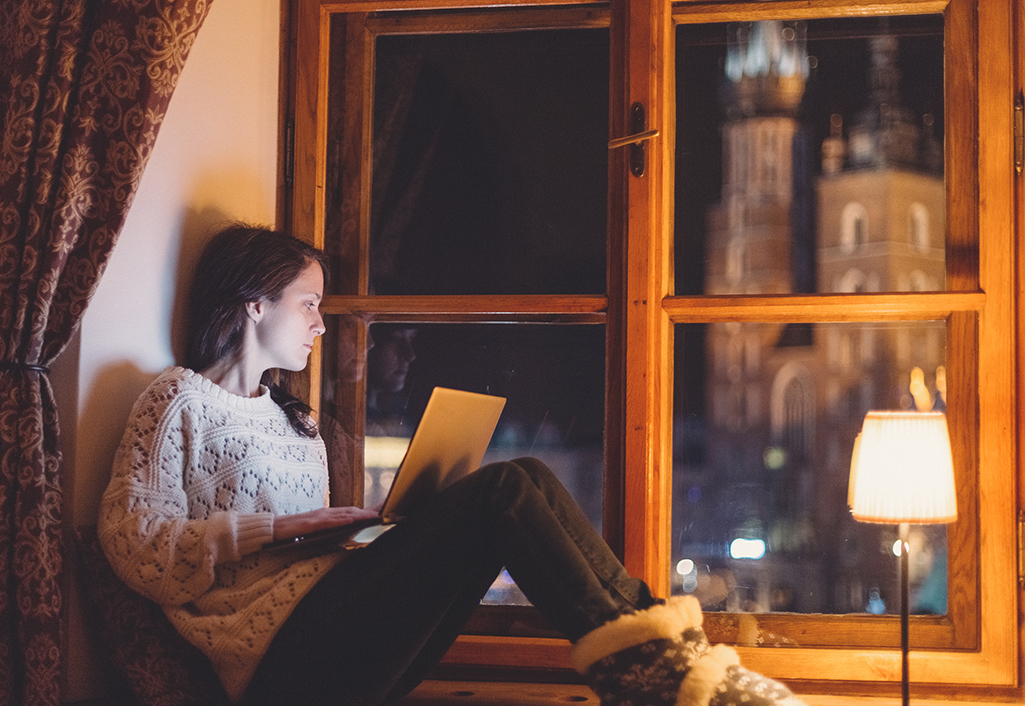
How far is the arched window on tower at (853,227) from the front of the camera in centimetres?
182

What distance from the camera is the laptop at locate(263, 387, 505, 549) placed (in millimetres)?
1407

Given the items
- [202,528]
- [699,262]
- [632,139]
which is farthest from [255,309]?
[699,262]

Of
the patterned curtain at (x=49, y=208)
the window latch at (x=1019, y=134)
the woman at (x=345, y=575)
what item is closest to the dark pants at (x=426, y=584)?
the woman at (x=345, y=575)

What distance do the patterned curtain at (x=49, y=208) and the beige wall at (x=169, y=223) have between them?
0.24 ft

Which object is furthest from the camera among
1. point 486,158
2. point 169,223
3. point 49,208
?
point 486,158

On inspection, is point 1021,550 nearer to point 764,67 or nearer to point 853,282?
point 853,282

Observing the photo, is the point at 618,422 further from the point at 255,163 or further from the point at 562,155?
the point at 255,163

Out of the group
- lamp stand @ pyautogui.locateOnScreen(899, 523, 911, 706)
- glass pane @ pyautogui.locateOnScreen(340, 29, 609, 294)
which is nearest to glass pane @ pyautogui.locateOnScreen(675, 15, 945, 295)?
Result: glass pane @ pyautogui.locateOnScreen(340, 29, 609, 294)

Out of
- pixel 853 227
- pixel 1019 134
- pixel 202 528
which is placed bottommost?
pixel 202 528

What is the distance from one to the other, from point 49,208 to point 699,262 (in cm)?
141

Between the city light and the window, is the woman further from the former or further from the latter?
the city light

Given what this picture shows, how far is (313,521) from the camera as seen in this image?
4.87 feet

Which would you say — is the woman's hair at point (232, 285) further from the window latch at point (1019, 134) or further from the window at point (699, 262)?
the window latch at point (1019, 134)

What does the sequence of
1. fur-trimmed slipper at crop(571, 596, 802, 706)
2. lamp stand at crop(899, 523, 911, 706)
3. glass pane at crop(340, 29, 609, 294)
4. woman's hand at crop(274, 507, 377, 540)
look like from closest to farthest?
1. fur-trimmed slipper at crop(571, 596, 802, 706)
2. woman's hand at crop(274, 507, 377, 540)
3. lamp stand at crop(899, 523, 911, 706)
4. glass pane at crop(340, 29, 609, 294)
